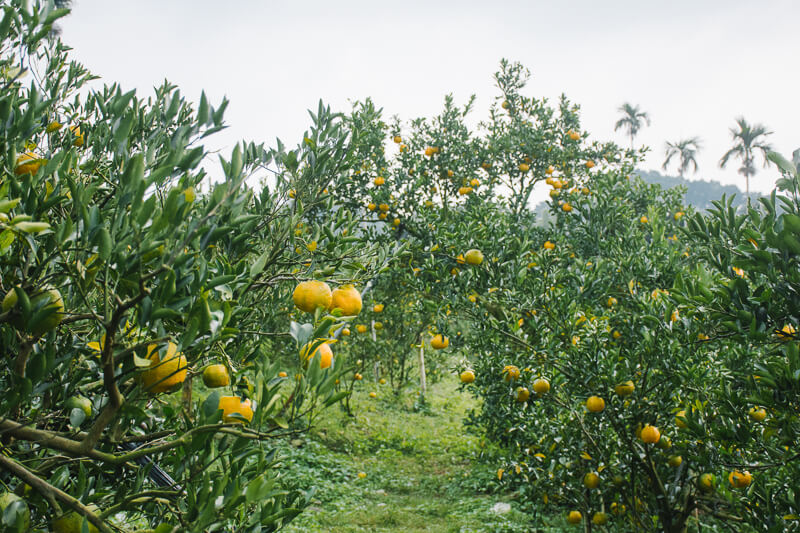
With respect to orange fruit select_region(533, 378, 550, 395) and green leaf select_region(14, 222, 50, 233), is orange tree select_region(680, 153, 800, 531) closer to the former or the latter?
orange fruit select_region(533, 378, 550, 395)

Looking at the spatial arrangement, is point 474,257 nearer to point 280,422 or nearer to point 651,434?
point 651,434

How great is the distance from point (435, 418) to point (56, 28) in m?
19.0

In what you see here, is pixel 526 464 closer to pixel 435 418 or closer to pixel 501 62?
pixel 501 62

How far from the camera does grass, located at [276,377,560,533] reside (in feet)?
16.3

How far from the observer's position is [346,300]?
1577 mm

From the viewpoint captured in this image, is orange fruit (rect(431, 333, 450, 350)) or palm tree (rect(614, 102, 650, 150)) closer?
orange fruit (rect(431, 333, 450, 350))

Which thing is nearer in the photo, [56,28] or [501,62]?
[501,62]

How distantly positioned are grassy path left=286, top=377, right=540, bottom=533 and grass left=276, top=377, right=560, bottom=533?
1cm

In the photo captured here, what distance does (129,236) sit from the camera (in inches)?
34.3

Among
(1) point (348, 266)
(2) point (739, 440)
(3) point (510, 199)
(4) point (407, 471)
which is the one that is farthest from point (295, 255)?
(4) point (407, 471)

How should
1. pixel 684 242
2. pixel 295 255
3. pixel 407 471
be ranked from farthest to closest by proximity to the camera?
pixel 407 471 → pixel 684 242 → pixel 295 255

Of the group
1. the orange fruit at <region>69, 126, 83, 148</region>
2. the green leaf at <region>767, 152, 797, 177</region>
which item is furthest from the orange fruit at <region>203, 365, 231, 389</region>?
the green leaf at <region>767, 152, 797, 177</region>

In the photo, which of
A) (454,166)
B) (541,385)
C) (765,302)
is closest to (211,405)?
(765,302)

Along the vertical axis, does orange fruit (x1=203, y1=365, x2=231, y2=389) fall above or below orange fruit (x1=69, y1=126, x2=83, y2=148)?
below
